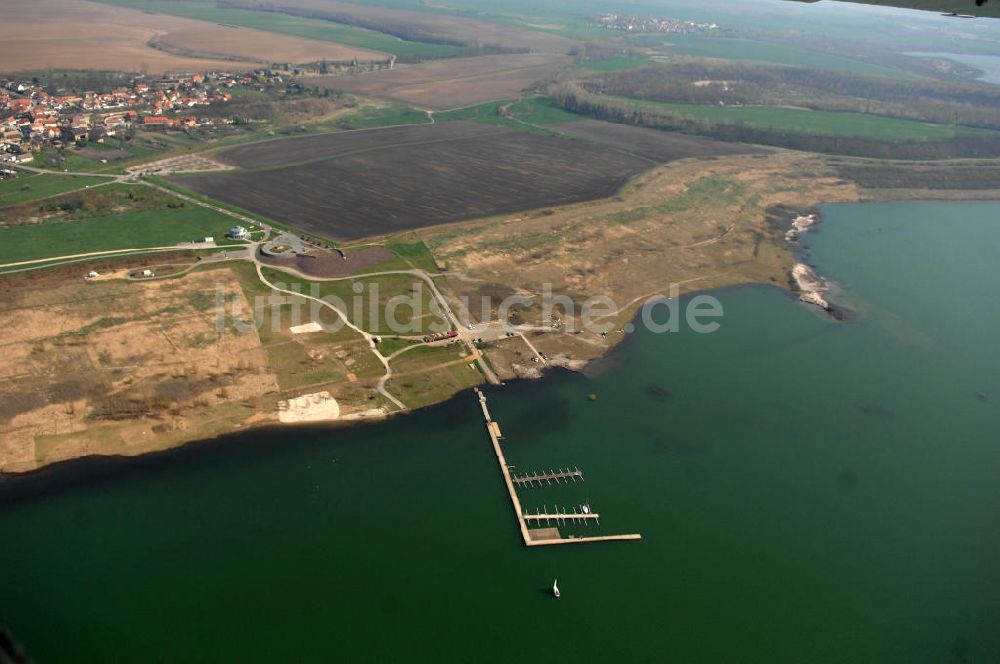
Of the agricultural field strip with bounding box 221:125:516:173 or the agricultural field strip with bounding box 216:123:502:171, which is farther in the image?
the agricultural field strip with bounding box 216:123:502:171

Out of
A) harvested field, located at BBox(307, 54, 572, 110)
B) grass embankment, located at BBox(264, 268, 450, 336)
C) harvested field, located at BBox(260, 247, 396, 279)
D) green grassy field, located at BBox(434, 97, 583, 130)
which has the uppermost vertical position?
harvested field, located at BBox(307, 54, 572, 110)

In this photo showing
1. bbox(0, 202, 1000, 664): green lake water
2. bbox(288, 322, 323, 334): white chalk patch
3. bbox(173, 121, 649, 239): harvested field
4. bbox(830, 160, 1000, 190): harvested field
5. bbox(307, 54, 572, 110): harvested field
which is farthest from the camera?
bbox(307, 54, 572, 110): harvested field

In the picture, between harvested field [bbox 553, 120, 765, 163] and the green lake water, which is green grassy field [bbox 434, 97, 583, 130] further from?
the green lake water

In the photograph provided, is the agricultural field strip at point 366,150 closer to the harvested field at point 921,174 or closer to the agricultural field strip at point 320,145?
the agricultural field strip at point 320,145

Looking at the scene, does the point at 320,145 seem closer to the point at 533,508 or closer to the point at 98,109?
the point at 98,109

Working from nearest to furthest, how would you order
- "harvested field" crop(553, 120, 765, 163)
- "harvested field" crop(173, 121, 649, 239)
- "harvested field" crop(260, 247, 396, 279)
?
"harvested field" crop(260, 247, 396, 279) → "harvested field" crop(173, 121, 649, 239) → "harvested field" crop(553, 120, 765, 163)

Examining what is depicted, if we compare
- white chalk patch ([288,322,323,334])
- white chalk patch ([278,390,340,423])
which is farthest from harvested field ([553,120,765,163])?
white chalk patch ([278,390,340,423])

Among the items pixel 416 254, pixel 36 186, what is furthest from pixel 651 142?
pixel 36 186
